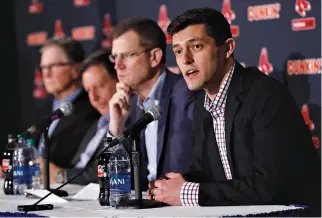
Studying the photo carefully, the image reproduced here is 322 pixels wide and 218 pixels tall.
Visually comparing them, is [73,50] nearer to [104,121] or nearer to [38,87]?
[38,87]

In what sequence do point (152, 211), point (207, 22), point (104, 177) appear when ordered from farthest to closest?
point (207, 22) < point (104, 177) < point (152, 211)

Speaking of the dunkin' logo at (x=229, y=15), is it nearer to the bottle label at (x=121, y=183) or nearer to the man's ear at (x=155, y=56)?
the man's ear at (x=155, y=56)

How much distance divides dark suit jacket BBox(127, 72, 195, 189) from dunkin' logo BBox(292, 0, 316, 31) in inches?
26.4

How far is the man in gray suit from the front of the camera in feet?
15.5

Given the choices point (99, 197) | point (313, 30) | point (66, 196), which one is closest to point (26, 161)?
point (66, 196)

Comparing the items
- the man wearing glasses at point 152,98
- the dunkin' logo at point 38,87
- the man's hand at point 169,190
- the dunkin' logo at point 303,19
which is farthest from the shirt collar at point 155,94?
the dunkin' logo at point 38,87

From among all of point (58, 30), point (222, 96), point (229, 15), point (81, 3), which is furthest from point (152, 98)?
point (58, 30)

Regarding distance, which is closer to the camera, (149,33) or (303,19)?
(303,19)

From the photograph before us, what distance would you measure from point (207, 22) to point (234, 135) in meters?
0.57

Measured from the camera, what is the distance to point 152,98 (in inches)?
161

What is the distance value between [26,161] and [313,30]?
1.70 metres

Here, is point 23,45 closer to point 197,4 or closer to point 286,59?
point 197,4

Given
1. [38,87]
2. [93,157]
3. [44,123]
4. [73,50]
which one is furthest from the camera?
[38,87]

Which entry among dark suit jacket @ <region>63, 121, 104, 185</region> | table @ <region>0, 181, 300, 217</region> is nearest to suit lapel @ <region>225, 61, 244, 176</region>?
table @ <region>0, 181, 300, 217</region>
